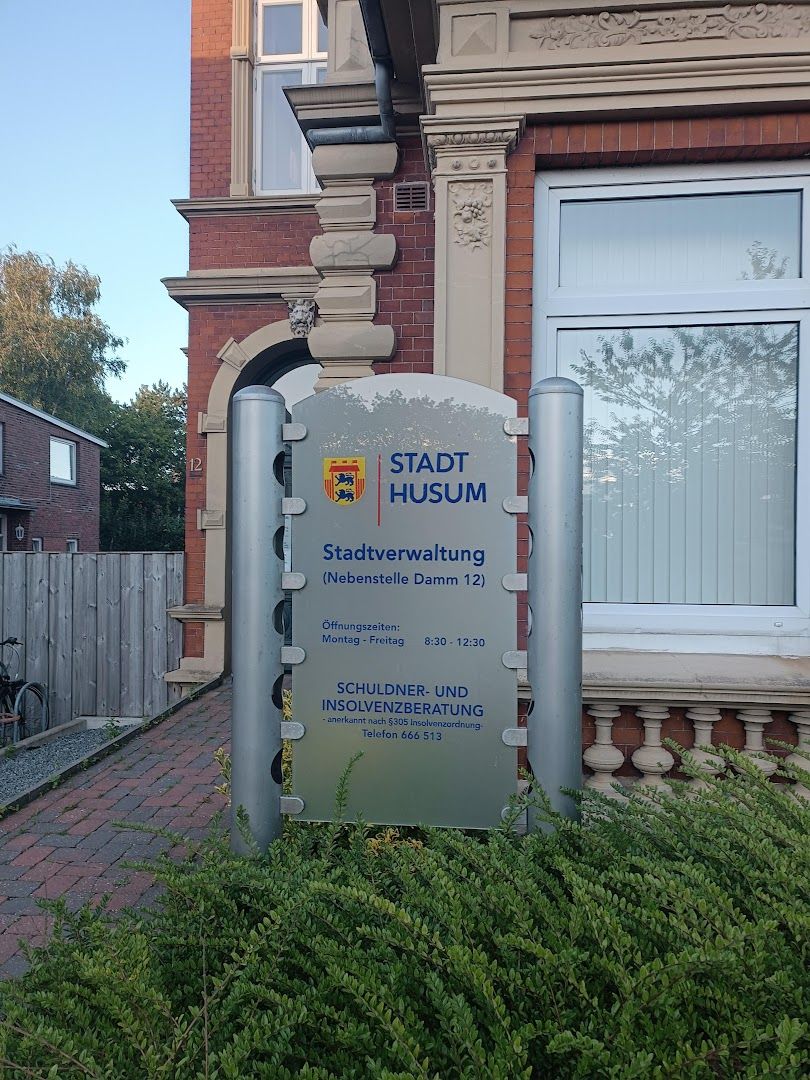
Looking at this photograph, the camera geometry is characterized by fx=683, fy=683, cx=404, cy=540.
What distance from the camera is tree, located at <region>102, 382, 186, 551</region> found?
2923 cm

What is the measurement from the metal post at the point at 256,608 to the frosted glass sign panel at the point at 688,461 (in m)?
1.86

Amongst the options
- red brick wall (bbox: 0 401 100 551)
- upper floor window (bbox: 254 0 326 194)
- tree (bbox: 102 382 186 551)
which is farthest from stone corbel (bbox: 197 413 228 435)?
tree (bbox: 102 382 186 551)

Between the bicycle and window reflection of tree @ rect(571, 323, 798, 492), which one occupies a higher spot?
window reflection of tree @ rect(571, 323, 798, 492)

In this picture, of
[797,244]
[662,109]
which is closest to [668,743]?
[797,244]

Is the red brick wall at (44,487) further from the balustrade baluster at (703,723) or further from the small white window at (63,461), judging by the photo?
the balustrade baluster at (703,723)

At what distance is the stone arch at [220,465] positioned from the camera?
27.0 ft

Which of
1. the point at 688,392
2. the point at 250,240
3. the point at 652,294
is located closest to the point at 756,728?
the point at 688,392

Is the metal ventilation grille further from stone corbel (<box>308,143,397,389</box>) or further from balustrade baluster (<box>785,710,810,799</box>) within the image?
balustrade baluster (<box>785,710,810,799</box>)

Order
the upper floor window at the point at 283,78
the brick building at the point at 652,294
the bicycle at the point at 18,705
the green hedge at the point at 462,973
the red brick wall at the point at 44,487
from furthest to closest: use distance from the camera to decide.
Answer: the red brick wall at the point at 44,487 < the upper floor window at the point at 283,78 < the bicycle at the point at 18,705 < the brick building at the point at 652,294 < the green hedge at the point at 462,973

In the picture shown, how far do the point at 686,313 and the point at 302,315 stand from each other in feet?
18.5

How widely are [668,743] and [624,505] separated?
5.11ft

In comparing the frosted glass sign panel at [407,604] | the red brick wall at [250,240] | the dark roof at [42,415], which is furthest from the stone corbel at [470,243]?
the dark roof at [42,415]

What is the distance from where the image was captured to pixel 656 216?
3.49m

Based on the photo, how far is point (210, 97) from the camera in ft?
28.1
